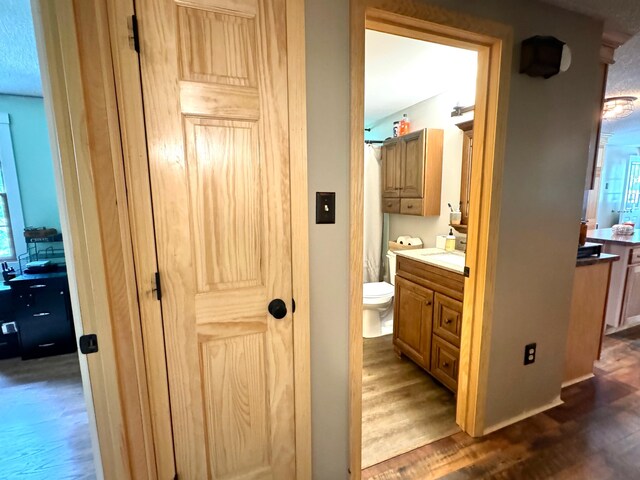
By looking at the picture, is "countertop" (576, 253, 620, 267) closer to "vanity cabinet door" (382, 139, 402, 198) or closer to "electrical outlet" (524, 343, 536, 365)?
"electrical outlet" (524, 343, 536, 365)

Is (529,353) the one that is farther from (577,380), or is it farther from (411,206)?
(411,206)

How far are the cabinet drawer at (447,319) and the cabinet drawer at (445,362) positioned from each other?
5 cm

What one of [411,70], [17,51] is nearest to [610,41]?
[411,70]

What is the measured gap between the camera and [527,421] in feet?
5.78

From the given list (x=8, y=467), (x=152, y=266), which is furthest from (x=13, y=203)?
(x=152, y=266)

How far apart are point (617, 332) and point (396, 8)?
3757mm

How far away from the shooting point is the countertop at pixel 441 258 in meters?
1.81

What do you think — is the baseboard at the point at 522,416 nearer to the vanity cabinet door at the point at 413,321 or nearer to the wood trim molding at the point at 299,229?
the vanity cabinet door at the point at 413,321

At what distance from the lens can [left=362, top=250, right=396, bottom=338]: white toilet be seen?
267cm

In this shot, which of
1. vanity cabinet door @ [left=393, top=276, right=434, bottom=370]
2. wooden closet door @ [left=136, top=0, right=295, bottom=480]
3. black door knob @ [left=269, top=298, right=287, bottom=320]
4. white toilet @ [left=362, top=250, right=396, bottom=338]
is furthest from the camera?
Answer: white toilet @ [left=362, top=250, right=396, bottom=338]

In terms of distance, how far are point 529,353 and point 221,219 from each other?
6.29 feet

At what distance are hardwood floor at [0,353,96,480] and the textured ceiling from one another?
2.36 metres

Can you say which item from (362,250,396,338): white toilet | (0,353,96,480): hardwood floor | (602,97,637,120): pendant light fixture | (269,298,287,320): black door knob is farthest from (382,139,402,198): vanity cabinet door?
(0,353,96,480): hardwood floor

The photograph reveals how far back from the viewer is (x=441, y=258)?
2111mm
